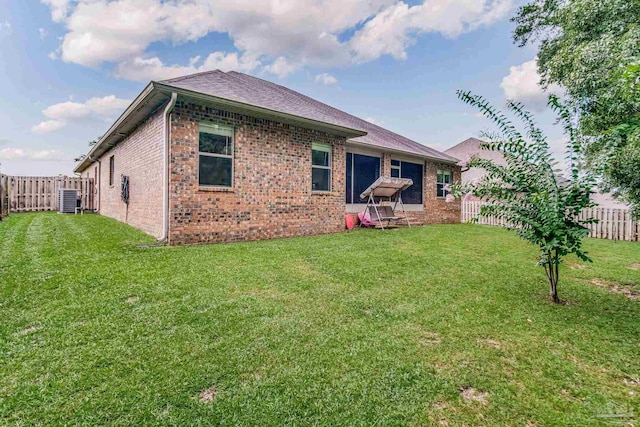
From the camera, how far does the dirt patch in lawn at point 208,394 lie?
1.76 m

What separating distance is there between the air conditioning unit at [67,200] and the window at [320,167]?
39.2ft

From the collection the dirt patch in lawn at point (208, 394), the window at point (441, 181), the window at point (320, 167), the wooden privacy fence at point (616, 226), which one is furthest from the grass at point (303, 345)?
the window at point (441, 181)

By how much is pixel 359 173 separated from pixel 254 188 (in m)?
5.27

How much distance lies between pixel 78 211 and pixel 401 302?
54.2 ft

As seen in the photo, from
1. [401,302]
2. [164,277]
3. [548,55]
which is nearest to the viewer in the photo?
→ [401,302]

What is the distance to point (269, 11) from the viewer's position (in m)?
9.47

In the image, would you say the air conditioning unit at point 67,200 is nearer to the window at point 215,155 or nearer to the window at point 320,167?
the window at point 215,155

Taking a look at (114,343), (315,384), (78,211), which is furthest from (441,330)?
(78,211)

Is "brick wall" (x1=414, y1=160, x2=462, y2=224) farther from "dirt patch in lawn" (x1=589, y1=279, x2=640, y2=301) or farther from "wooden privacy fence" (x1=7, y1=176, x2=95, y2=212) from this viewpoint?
"wooden privacy fence" (x1=7, y1=176, x2=95, y2=212)

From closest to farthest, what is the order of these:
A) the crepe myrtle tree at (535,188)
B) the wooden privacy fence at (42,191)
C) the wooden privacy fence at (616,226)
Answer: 1. the crepe myrtle tree at (535,188)
2. the wooden privacy fence at (616,226)
3. the wooden privacy fence at (42,191)

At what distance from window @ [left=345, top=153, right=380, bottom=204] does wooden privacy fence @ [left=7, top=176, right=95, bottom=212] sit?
1301 centimetres

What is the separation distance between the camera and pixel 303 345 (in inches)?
95.9

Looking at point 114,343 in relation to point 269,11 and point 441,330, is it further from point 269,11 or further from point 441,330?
point 269,11

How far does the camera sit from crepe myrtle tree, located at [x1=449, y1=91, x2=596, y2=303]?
3.43 meters
